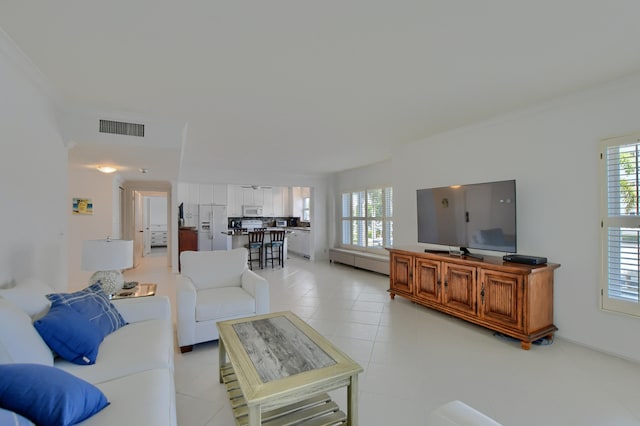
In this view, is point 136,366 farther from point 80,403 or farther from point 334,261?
point 334,261

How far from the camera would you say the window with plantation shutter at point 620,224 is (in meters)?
2.49

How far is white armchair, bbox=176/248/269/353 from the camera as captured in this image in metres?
2.76

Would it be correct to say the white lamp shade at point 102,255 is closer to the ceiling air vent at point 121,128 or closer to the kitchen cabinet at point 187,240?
the ceiling air vent at point 121,128

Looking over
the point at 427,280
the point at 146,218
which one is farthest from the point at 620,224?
the point at 146,218

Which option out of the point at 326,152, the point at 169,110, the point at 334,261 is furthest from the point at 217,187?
the point at 169,110

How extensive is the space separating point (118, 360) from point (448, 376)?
90.2 inches

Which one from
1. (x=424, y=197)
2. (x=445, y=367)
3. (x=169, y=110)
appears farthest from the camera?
(x=424, y=197)

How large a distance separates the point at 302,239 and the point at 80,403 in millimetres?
8107

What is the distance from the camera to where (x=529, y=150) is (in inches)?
127

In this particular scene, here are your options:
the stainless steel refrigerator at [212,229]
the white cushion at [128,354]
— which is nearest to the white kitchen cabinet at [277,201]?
the stainless steel refrigerator at [212,229]

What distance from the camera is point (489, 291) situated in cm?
309

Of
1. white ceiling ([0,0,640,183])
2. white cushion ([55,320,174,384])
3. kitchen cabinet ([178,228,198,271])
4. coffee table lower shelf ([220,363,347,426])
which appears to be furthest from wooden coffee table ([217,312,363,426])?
kitchen cabinet ([178,228,198,271])

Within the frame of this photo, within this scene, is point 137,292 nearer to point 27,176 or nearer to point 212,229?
point 27,176

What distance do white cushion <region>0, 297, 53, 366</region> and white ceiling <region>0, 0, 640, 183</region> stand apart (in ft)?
5.31
